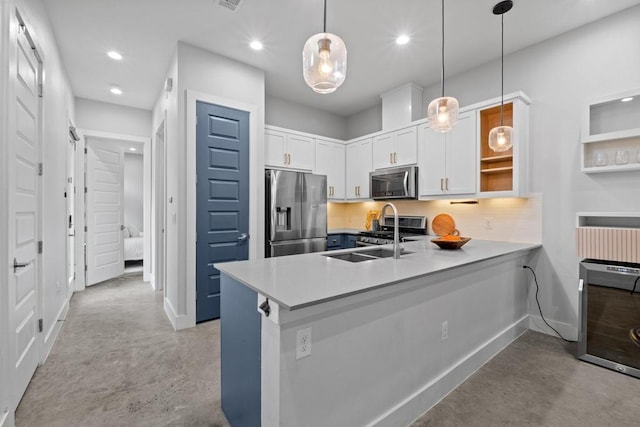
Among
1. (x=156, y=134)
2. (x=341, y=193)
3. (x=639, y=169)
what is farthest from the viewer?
(x=341, y=193)

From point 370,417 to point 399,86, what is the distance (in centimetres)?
398

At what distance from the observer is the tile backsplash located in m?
3.12

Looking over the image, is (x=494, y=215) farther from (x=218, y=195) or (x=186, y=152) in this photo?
(x=186, y=152)

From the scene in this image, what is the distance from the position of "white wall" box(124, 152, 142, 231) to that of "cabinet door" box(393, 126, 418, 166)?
681 centimetres

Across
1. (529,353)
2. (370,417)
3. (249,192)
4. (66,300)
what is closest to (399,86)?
(249,192)

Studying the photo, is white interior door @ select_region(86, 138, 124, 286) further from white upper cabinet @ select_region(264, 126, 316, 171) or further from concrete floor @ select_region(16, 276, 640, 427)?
white upper cabinet @ select_region(264, 126, 316, 171)

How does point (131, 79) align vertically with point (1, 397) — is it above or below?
above

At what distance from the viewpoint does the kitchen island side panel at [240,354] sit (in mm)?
1406

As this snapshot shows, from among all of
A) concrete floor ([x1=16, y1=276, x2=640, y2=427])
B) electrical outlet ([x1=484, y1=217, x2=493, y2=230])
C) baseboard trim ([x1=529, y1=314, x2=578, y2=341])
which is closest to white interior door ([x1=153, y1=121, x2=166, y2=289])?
concrete floor ([x1=16, y1=276, x2=640, y2=427])

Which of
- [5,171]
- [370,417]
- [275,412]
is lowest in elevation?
[370,417]

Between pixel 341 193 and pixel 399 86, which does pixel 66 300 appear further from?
pixel 399 86

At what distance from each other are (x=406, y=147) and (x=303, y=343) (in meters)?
3.28

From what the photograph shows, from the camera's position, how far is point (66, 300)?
3.64m

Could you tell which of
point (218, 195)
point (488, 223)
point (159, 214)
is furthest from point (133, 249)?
point (488, 223)
